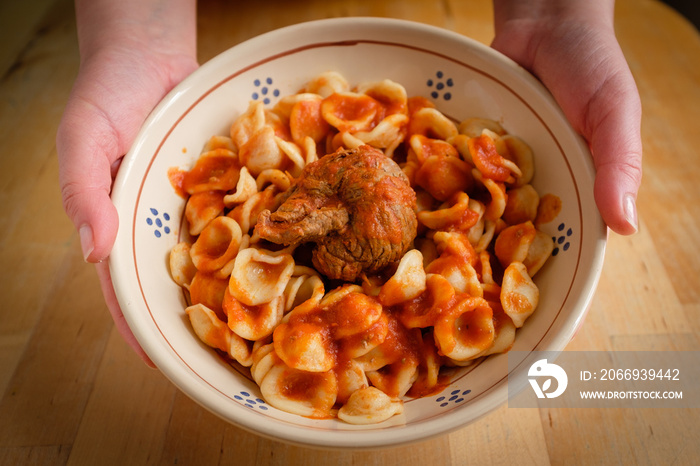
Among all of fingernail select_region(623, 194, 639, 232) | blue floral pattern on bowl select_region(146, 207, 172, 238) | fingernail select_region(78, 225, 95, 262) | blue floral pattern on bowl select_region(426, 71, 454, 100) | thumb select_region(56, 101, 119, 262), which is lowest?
blue floral pattern on bowl select_region(146, 207, 172, 238)

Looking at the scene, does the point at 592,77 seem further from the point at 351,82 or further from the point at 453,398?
the point at 453,398

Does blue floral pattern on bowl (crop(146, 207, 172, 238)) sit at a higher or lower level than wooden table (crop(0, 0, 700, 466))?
higher

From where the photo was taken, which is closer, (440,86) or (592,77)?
(592,77)

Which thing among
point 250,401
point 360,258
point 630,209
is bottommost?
point 250,401

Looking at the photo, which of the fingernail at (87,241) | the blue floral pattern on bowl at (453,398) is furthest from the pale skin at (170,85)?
the blue floral pattern on bowl at (453,398)

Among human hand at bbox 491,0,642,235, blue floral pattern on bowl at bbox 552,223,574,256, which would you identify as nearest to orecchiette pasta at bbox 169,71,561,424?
blue floral pattern on bowl at bbox 552,223,574,256

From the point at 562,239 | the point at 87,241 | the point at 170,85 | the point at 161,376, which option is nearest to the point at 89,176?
the point at 87,241

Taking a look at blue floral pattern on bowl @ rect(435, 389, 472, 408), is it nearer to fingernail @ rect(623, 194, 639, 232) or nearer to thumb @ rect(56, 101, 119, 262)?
fingernail @ rect(623, 194, 639, 232)
